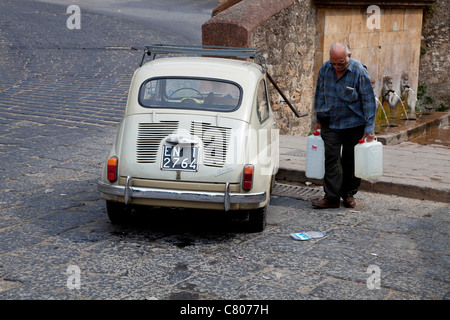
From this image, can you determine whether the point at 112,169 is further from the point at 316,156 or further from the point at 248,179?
the point at 316,156

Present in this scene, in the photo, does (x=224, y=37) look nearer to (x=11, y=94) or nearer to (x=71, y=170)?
(x=71, y=170)

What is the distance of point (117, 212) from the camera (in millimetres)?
5789

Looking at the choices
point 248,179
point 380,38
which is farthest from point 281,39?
point 248,179

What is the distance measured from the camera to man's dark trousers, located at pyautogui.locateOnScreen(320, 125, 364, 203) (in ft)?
21.6

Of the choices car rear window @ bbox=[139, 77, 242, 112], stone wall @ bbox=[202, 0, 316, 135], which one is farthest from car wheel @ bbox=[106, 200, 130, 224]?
stone wall @ bbox=[202, 0, 316, 135]

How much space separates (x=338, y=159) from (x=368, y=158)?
36 centimetres

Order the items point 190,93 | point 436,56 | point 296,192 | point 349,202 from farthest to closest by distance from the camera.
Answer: point 436,56
point 296,192
point 349,202
point 190,93

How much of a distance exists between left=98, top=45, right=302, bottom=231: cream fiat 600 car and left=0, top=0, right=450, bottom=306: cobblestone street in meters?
0.35

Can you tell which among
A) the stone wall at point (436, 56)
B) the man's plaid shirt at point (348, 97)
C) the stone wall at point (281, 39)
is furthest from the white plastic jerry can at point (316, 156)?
the stone wall at point (436, 56)

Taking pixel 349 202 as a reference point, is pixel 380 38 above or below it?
above

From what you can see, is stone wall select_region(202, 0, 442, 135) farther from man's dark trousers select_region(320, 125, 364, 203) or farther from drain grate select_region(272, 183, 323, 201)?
man's dark trousers select_region(320, 125, 364, 203)

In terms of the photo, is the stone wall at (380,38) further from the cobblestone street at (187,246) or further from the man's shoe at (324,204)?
the man's shoe at (324,204)
